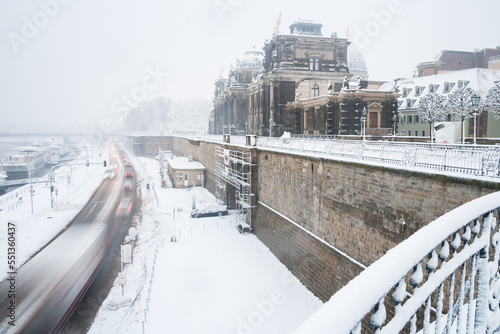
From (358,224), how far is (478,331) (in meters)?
11.7

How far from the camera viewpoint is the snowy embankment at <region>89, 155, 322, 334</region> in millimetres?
15133

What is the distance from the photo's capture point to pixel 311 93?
45.0 meters

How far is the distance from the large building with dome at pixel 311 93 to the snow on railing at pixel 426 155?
1830 cm

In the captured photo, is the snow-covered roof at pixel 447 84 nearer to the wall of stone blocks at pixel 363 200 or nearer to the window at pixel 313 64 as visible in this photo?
the window at pixel 313 64

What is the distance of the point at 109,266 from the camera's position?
21.9m

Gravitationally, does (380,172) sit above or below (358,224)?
above

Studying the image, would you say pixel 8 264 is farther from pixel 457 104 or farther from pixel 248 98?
pixel 248 98

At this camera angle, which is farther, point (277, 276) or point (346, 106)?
point (346, 106)

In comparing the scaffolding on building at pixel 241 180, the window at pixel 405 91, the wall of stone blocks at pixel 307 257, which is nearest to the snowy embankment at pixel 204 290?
the wall of stone blocks at pixel 307 257

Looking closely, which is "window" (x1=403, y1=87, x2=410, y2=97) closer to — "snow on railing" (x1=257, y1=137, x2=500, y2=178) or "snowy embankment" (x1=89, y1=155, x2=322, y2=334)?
"snowy embankment" (x1=89, y1=155, x2=322, y2=334)

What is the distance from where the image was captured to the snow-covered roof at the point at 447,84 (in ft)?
129

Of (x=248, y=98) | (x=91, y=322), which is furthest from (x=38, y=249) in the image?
(x=248, y=98)

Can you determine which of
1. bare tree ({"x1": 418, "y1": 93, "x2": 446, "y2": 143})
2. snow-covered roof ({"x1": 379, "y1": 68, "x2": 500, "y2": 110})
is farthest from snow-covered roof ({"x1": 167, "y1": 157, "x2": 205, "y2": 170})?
bare tree ({"x1": 418, "y1": 93, "x2": 446, "y2": 143})

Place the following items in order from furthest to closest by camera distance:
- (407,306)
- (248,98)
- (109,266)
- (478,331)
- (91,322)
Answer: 1. (248,98)
2. (109,266)
3. (91,322)
4. (478,331)
5. (407,306)
